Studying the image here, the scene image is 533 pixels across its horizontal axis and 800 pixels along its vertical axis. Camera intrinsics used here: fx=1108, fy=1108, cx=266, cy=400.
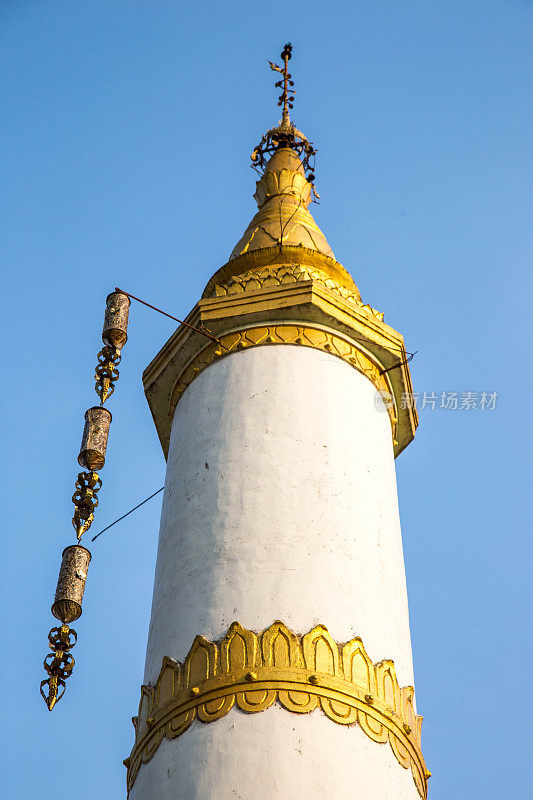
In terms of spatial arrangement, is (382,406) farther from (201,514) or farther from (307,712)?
(307,712)

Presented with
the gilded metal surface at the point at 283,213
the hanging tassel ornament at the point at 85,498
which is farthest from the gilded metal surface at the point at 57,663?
the gilded metal surface at the point at 283,213

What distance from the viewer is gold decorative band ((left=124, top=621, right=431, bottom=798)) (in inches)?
252

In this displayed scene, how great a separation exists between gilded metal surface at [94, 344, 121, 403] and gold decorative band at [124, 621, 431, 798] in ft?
8.11

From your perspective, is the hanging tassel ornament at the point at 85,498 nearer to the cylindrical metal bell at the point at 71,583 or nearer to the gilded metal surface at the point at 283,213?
the cylindrical metal bell at the point at 71,583

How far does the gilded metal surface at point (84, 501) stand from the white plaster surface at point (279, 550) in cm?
52

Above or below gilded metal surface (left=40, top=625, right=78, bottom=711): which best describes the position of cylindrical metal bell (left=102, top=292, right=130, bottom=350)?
above

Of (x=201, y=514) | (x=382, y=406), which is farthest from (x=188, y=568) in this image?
(x=382, y=406)

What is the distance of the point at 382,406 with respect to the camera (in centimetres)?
866

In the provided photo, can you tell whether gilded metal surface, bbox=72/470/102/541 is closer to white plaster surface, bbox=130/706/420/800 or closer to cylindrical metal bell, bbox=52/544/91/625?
cylindrical metal bell, bbox=52/544/91/625

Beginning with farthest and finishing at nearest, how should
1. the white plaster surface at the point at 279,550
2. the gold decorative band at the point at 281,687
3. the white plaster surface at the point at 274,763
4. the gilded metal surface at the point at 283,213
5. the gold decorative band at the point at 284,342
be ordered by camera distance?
the gilded metal surface at the point at 283,213
the gold decorative band at the point at 284,342
the gold decorative band at the point at 281,687
the white plaster surface at the point at 279,550
the white plaster surface at the point at 274,763

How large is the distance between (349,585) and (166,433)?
289 cm

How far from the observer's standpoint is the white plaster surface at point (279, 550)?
6.12 metres

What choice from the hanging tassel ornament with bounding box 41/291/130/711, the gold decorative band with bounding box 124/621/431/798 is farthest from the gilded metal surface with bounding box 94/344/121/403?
the gold decorative band with bounding box 124/621/431/798

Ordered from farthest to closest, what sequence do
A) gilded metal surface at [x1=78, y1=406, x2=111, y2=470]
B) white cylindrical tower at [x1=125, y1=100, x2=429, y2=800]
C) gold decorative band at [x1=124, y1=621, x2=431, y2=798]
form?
gilded metal surface at [x1=78, y1=406, x2=111, y2=470] < gold decorative band at [x1=124, y1=621, x2=431, y2=798] < white cylindrical tower at [x1=125, y1=100, x2=429, y2=800]
